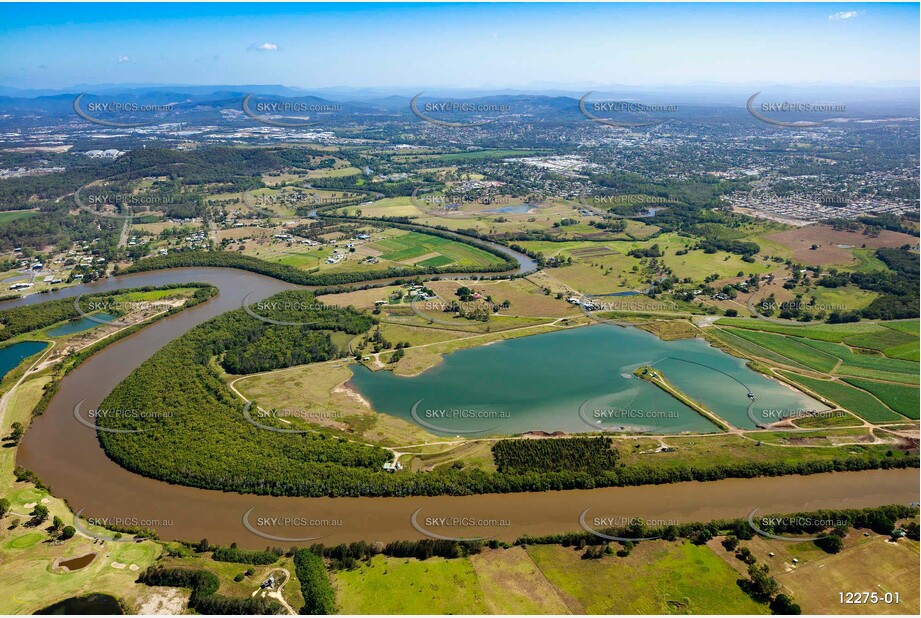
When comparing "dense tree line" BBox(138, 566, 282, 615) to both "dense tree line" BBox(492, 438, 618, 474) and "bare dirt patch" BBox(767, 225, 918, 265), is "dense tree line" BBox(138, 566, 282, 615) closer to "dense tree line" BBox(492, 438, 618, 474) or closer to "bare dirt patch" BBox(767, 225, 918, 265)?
"dense tree line" BBox(492, 438, 618, 474)

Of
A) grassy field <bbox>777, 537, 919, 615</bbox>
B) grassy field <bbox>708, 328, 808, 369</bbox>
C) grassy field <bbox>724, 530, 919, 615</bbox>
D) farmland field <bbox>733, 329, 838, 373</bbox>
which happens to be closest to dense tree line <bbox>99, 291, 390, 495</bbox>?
grassy field <bbox>724, 530, 919, 615</bbox>

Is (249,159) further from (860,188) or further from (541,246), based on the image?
(860,188)

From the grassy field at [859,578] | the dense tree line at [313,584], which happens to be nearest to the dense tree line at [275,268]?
the dense tree line at [313,584]

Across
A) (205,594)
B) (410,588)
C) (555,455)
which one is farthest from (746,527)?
(205,594)

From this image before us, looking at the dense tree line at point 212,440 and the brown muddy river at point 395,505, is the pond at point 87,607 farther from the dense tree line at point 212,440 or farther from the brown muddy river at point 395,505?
the dense tree line at point 212,440

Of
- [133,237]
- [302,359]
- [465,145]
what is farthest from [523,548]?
[465,145]

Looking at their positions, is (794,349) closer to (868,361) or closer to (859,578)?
(868,361)
